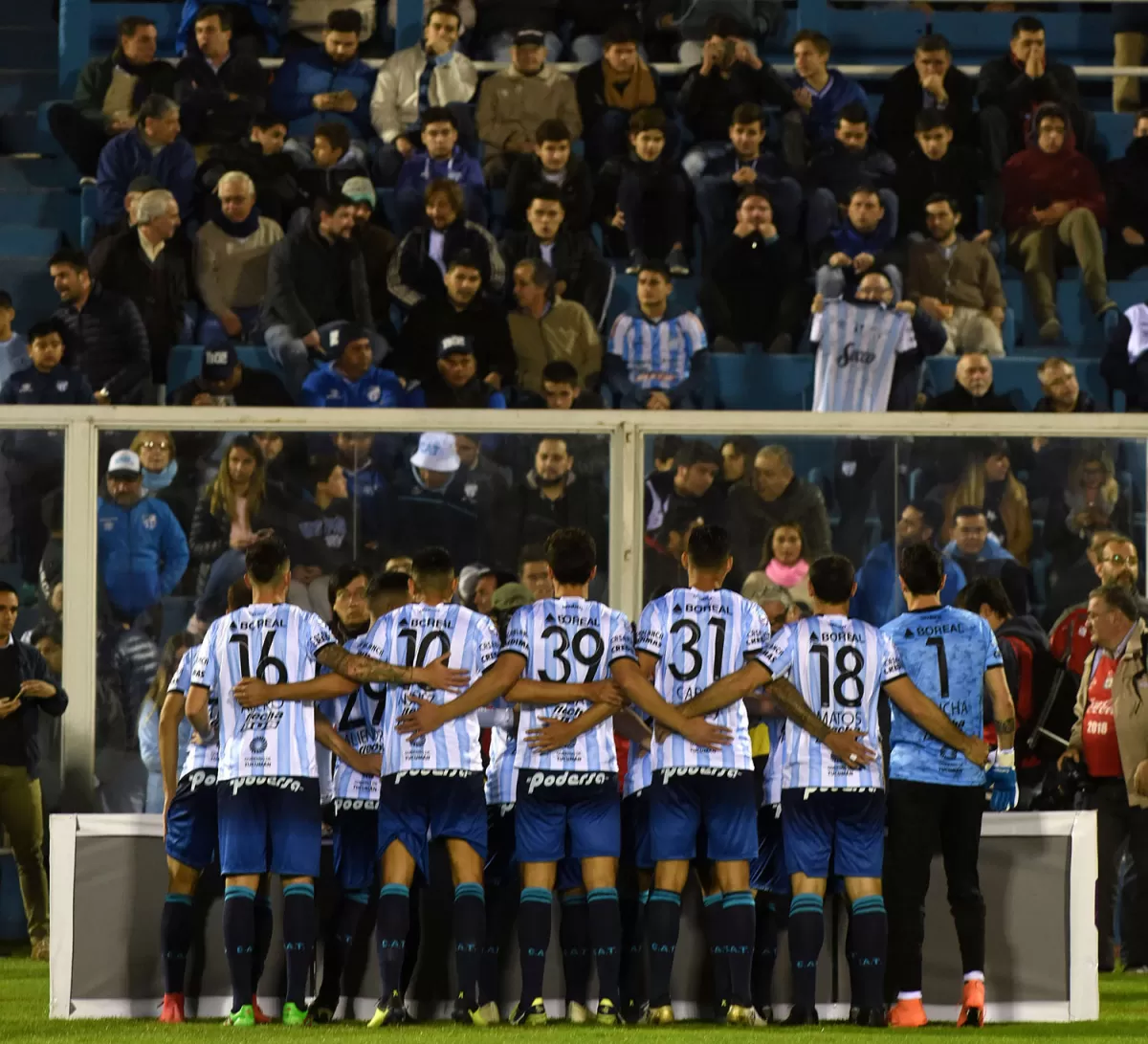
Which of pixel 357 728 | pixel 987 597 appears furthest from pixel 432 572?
pixel 987 597

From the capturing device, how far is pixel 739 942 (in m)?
6.78

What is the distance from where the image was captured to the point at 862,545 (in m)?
9.24

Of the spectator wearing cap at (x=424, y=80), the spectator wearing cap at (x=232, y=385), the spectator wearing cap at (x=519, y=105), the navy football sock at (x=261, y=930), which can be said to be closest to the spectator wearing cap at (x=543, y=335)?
the spectator wearing cap at (x=232, y=385)

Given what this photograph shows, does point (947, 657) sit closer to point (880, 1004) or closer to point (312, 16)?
point (880, 1004)

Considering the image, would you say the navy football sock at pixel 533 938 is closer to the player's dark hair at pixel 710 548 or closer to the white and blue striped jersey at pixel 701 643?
the white and blue striped jersey at pixel 701 643

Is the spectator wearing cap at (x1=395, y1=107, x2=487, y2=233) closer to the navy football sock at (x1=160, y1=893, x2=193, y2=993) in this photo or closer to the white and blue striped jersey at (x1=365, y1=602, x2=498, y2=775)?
the white and blue striped jersey at (x1=365, y1=602, x2=498, y2=775)

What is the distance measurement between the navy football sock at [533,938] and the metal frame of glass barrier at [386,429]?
2523mm

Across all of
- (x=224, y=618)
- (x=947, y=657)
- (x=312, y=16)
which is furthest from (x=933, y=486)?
(x=312, y=16)

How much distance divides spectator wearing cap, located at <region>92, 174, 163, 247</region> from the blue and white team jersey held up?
6.67 meters

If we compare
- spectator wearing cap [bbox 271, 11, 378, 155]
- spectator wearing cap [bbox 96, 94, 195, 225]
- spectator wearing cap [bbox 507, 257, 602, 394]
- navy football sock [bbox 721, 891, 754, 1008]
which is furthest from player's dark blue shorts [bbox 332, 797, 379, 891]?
spectator wearing cap [bbox 271, 11, 378, 155]

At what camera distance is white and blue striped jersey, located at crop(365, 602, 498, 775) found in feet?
22.2

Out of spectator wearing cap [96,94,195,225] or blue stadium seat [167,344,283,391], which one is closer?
blue stadium seat [167,344,283,391]

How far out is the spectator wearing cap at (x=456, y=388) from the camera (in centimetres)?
A: 1090

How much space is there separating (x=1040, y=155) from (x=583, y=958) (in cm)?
819
